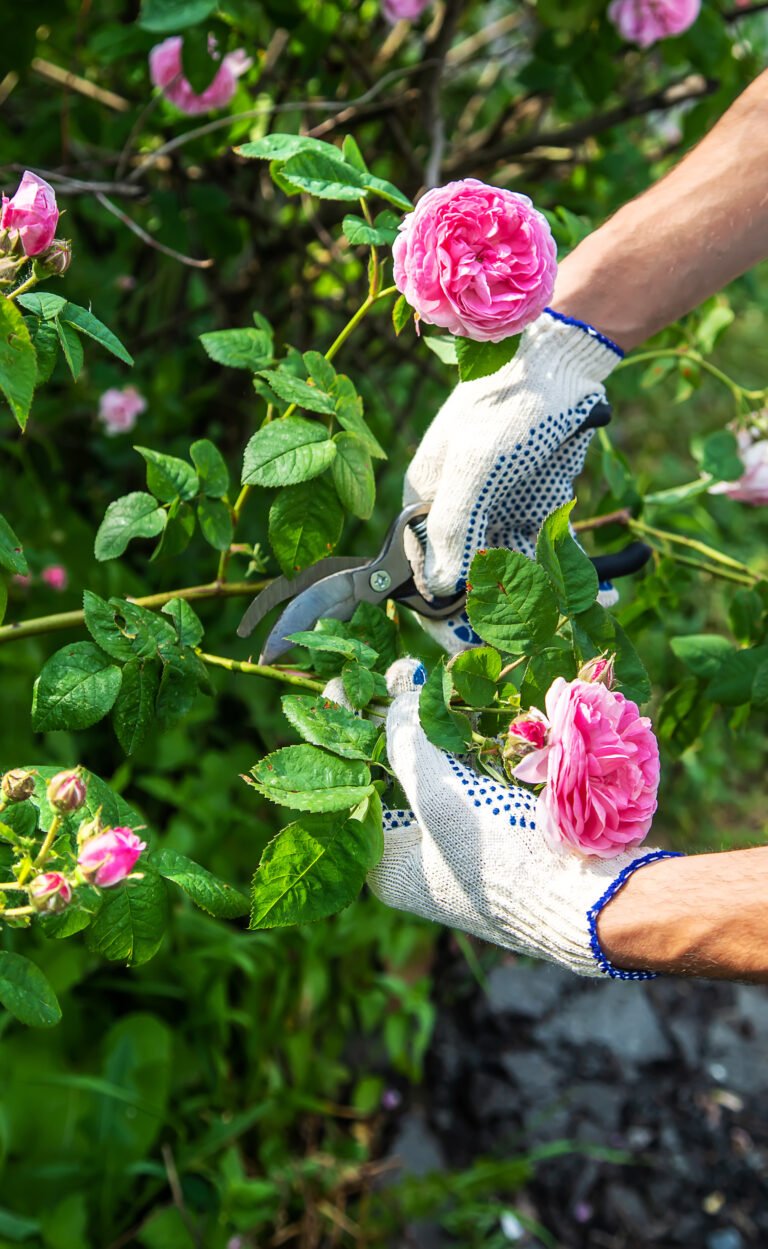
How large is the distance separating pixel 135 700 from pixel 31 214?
453 mm

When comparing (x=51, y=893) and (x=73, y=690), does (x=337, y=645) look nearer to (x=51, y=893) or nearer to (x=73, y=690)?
(x=73, y=690)

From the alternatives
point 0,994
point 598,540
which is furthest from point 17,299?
point 598,540

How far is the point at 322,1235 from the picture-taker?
7.53 feet

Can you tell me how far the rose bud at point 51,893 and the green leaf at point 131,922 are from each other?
153 millimetres

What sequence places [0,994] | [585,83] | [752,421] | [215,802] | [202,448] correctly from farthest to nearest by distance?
[215,802] → [585,83] → [752,421] → [202,448] → [0,994]

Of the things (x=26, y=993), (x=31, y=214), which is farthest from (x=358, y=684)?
(x=31, y=214)

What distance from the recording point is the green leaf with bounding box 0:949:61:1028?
0.93 meters

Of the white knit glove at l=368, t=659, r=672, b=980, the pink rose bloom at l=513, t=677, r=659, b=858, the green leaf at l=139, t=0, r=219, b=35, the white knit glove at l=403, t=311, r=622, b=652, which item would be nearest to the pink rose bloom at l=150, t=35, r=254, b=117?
the green leaf at l=139, t=0, r=219, b=35

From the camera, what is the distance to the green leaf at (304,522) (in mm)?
1195

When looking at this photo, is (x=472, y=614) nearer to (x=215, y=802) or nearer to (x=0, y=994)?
(x=0, y=994)

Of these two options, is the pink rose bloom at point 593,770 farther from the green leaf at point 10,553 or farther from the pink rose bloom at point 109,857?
the green leaf at point 10,553

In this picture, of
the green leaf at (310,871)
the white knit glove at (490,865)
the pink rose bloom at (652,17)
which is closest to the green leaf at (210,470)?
the white knit glove at (490,865)

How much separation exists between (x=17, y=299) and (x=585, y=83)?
5.48ft

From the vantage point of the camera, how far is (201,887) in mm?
1016
